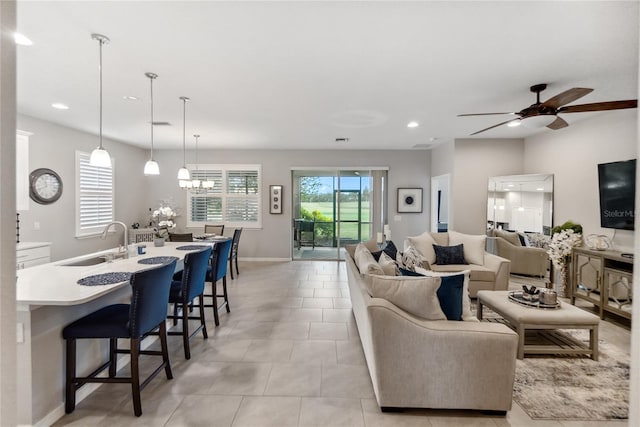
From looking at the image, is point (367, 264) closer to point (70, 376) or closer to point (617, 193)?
point (70, 376)

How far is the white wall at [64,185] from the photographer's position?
179 inches

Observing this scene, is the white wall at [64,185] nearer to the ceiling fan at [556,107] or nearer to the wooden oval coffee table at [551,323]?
the wooden oval coffee table at [551,323]

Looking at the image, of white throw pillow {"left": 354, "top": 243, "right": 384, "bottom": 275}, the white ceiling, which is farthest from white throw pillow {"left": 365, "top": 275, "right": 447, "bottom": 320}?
the white ceiling

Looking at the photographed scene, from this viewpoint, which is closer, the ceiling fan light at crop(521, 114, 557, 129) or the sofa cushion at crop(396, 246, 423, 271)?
the ceiling fan light at crop(521, 114, 557, 129)

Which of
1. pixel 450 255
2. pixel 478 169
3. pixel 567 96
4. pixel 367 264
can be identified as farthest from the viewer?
pixel 478 169

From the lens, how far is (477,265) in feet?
14.7

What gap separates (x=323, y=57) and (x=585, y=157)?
435 cm

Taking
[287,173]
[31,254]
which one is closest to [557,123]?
[287,173]

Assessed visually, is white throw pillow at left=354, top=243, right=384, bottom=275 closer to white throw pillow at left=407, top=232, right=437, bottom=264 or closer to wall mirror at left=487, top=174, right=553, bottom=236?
white throw pillow at left=407, top=232, right=437, bottom=264

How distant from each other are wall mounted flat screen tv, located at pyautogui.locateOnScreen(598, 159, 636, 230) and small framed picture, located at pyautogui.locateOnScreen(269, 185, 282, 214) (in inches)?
226

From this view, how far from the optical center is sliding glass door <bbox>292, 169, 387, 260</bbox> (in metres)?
7.35

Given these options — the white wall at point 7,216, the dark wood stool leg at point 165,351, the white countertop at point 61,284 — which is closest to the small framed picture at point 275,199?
the white countertop at point 61,284

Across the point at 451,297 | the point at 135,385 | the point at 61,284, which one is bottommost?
the point at 135,385

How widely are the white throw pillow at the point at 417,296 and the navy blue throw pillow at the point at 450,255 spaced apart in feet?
8.69
